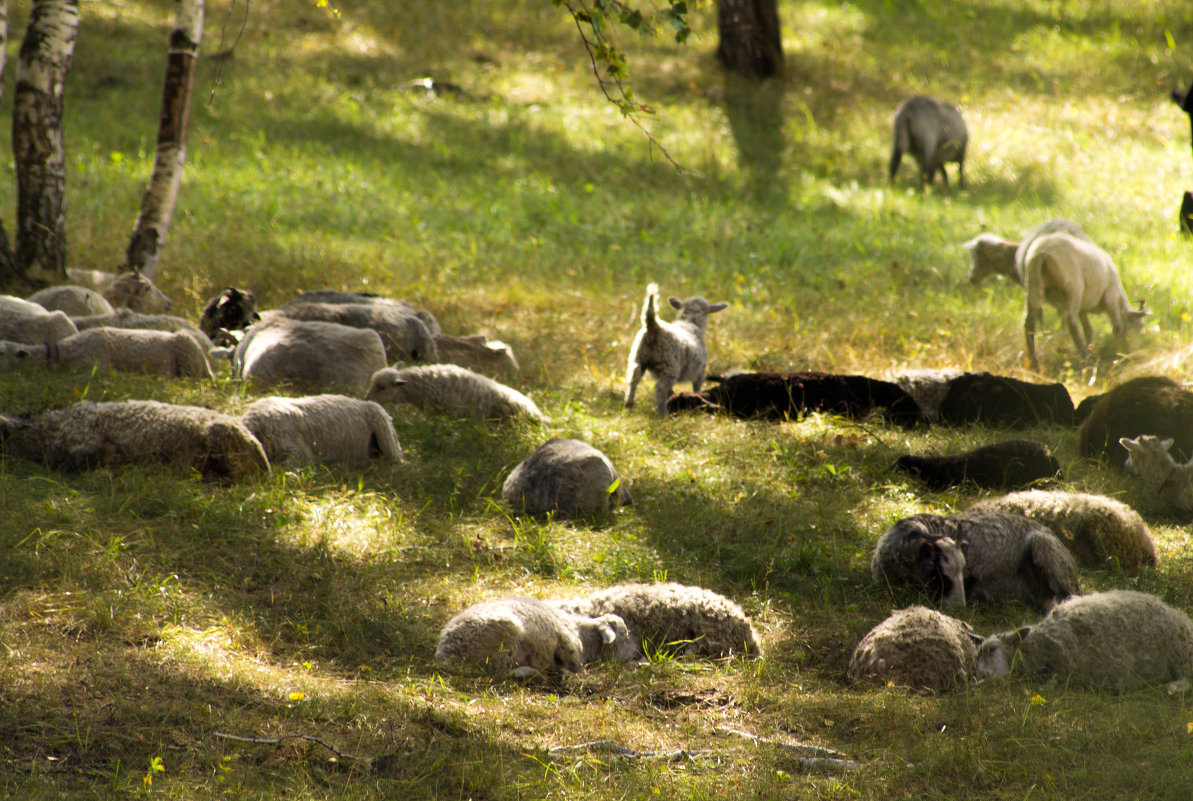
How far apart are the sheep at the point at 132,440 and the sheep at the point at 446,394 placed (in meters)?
1.74

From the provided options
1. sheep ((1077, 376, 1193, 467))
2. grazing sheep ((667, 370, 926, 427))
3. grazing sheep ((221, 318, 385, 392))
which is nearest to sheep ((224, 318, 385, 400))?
grazing sheep ((221, 318, 385, 392))

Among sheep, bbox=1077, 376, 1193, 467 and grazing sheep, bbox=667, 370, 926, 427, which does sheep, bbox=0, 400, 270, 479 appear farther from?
sheep, bbox=1077, 376, 1193, 467

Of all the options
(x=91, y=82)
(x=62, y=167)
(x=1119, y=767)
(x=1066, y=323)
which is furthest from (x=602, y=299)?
(x=91, y=82)

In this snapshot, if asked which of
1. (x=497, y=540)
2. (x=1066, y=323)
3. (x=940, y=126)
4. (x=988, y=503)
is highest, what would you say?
(x=940, y=126)

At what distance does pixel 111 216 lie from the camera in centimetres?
1316

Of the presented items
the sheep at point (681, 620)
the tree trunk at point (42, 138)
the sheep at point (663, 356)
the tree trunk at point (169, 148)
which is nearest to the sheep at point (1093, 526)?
the sheep at point (681, 620)

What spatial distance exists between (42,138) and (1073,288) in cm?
997

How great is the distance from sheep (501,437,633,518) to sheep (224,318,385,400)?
2.38 meters

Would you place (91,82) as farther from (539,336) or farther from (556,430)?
(556,430)

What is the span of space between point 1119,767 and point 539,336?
766 centimetres

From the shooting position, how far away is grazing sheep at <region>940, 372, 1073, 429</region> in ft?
27.2

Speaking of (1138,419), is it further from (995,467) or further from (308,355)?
(308,355)

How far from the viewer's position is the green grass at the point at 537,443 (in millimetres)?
3801

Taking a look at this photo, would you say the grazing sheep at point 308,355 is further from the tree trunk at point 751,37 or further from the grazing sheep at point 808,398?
the tree trunk at point 751,37
